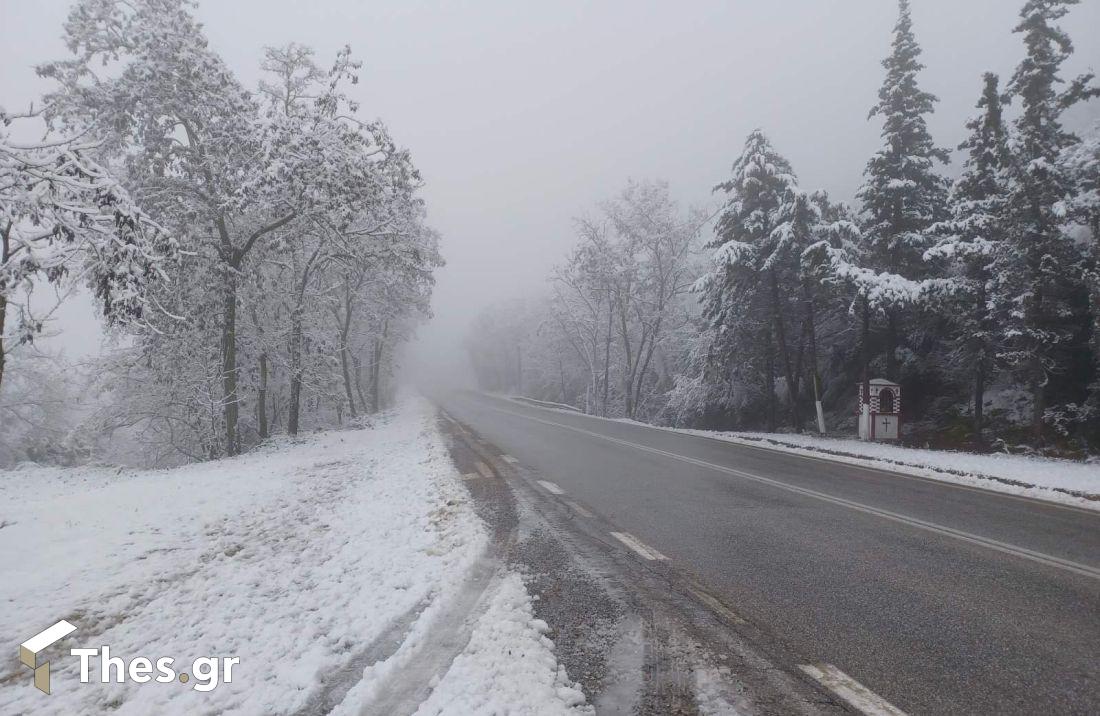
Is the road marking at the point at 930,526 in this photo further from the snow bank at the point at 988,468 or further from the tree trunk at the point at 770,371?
the tree trunk at the point at 770,371

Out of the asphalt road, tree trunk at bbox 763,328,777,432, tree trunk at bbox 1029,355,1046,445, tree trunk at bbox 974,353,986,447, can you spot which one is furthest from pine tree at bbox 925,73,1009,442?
the asphalt road

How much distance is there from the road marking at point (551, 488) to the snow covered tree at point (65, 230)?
20.0 feet

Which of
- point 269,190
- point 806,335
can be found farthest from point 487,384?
point 269,190

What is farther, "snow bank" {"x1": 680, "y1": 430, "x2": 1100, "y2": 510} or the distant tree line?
the distant tree line

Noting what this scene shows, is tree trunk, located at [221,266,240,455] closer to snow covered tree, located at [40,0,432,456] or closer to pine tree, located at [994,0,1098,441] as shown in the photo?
snow covered tree, located at [40,0,432,456]

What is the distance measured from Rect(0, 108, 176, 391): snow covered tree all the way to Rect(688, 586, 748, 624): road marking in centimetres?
641

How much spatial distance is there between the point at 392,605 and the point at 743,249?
18724 millimetres

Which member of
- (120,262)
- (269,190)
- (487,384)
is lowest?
(487,384)

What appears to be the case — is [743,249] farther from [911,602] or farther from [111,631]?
[111,631]

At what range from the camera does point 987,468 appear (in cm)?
1137

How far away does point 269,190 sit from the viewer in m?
13.2

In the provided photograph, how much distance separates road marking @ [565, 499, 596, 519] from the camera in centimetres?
763

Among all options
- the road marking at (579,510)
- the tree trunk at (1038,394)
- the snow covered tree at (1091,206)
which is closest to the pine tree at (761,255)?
the snow covered tree at (1091,206)

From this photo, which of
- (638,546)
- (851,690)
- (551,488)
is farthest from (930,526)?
(551,488)
